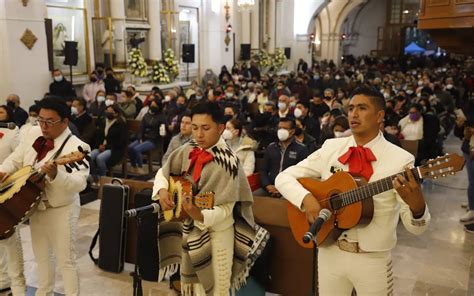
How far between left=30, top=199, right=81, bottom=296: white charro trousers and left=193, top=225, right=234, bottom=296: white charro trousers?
1.28 metres

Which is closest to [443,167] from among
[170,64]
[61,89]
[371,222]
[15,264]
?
[371,222]

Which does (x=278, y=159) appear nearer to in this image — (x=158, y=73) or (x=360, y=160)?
(x=360, y=160)

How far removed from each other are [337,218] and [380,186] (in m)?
0.34

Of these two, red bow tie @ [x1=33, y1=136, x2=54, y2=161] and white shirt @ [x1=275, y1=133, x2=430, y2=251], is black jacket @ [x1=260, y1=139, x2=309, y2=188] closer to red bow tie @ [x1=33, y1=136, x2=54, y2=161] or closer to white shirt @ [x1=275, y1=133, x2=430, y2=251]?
red bow tie @ [x1=33, y1=136, x2=54, y2=161]

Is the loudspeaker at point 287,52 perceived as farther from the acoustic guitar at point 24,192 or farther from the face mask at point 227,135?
the acoustic guitar at point 24,192

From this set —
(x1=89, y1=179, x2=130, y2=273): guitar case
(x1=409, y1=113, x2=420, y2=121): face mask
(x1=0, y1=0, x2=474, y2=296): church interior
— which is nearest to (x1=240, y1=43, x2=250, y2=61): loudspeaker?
(x1=0, y1=0, x2=474, y2=296): church interior

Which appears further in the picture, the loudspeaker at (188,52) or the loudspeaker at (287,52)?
the loudspeaker at (287,52)

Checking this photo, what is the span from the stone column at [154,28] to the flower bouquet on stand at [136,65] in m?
1.35

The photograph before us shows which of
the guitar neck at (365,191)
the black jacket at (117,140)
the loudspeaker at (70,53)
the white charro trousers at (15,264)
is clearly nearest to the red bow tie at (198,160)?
the guitar neck at (365,191)

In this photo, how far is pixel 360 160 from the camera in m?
2.80

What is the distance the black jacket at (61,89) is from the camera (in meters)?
11.4

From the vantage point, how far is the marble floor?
4828 mm

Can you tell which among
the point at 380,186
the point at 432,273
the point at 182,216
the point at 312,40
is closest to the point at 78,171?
the point at 182,216

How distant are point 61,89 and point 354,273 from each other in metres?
10.2
